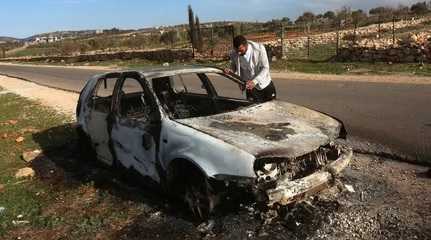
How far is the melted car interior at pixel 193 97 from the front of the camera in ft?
21.8

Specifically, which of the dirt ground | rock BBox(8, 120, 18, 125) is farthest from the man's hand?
rock BBox(8, 120, 18, 125)

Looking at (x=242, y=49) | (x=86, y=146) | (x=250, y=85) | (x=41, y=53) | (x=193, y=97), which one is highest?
(x=242, y=49)

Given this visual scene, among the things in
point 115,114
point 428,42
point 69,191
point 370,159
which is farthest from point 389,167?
point 428,42

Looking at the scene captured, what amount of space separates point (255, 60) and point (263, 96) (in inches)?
21.4

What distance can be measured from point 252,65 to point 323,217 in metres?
2.89

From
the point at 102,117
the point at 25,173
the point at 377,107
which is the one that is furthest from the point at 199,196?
the point at 377,107

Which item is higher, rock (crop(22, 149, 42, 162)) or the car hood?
the car hood

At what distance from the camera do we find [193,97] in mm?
7191

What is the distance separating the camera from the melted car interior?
262 inches

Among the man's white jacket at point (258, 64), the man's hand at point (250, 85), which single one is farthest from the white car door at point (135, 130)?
the man's white jacket at point (258, 64)

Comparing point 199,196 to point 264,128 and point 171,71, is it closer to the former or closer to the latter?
point 264,128

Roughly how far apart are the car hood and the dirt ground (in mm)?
584

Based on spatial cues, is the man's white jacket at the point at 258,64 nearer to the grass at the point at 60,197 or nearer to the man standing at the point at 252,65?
the man standing at the point at 252,65

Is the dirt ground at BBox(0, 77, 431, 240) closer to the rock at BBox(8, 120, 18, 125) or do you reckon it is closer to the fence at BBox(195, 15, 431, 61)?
the rock at BBox(8, 120, 18, 125)
